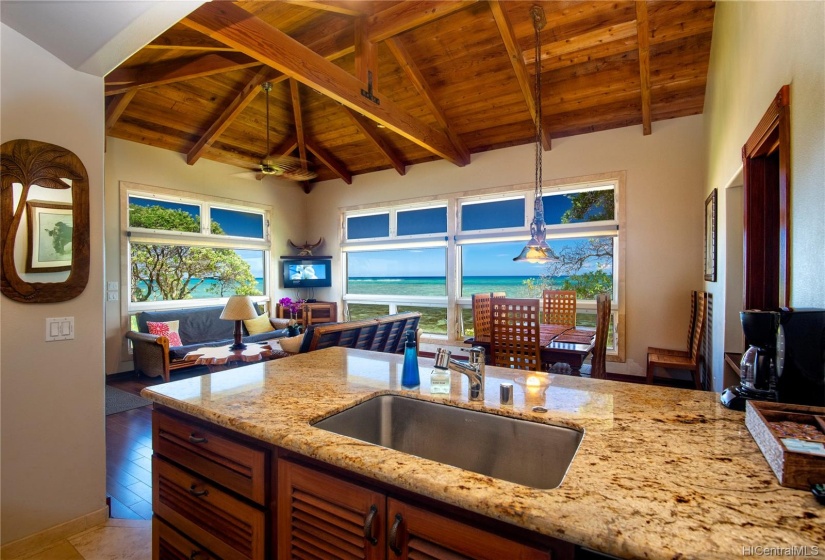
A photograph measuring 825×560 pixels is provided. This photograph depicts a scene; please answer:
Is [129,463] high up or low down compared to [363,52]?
down

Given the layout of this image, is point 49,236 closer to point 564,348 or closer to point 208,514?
point 208,514

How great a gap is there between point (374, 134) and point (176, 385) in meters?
5.10

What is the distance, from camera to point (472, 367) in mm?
1448

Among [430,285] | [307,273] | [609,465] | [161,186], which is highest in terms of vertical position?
[161,186]

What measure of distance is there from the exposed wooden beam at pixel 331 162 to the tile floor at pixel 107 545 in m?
5.71

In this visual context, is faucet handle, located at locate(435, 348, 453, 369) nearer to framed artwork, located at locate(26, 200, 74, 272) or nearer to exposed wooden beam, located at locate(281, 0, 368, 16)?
framed artwork, located at locate(26, 200, 74, 272)

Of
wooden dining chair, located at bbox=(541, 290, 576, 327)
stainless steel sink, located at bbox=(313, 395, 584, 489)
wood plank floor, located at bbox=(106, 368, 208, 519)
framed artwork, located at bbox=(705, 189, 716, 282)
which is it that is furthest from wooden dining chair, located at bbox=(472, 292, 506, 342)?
wood plank floor, located at bbox=(106, 368, 208, 519)

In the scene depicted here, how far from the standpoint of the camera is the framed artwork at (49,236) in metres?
1.94

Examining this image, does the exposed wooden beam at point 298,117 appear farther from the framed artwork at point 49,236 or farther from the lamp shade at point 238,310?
the framed artwork at point 49,236

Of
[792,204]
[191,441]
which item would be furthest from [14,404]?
[792,204]

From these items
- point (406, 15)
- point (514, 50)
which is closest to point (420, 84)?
point (406, 15)

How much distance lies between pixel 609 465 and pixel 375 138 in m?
5.79

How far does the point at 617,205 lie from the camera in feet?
16.5
